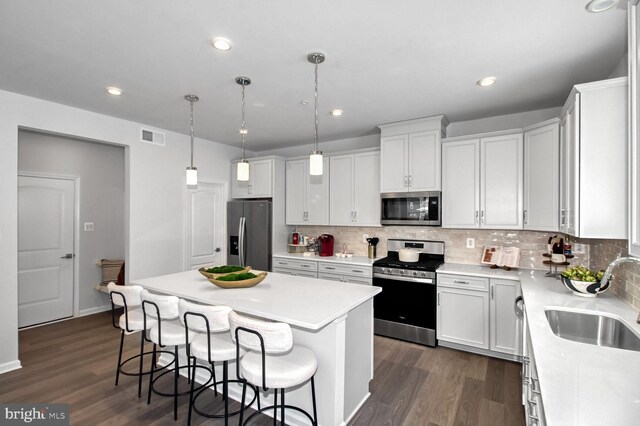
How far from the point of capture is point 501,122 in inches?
146

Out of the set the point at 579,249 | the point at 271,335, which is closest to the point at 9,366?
the point at 271,335

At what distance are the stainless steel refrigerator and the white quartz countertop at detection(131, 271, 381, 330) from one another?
69.4 inches

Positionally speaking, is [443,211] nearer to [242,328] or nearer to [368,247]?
[368,247]

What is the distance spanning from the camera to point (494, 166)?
3.48 m

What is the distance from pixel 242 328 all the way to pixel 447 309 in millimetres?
2590

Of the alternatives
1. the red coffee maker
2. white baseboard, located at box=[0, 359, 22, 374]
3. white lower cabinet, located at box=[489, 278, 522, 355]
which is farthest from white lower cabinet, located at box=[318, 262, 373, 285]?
white baseboard, located at box=[0, 359, 22, 374]

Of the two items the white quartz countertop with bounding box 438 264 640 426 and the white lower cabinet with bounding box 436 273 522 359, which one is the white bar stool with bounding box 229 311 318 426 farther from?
the white lower cabinet with bounding box 436 273 522 359

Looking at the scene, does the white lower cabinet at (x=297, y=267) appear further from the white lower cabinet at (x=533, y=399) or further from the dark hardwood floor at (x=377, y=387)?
the white lower cabinet at (x=533, y=399)

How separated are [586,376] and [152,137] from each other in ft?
15.5

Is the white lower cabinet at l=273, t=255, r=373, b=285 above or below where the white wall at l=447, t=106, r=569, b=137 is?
below

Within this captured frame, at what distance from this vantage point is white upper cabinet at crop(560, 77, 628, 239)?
6.50 feet

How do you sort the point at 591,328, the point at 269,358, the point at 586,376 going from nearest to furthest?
the point at 586,376, the point at 269,358, the point at 591,328

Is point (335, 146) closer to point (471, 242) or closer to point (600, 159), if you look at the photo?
point (471, 242)

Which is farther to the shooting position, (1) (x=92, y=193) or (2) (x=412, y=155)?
(1) (x=92, y=193)
